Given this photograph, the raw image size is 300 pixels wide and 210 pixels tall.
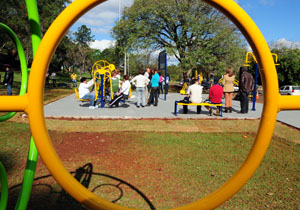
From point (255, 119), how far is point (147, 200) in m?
6.53

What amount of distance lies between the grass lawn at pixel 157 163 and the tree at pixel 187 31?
609 inches

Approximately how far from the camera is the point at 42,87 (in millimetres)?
916

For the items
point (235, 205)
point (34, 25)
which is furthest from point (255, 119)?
A: point (34, 25)

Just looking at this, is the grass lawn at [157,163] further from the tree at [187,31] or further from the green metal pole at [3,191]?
the tree at [187,31]

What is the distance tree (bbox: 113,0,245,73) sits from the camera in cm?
2128

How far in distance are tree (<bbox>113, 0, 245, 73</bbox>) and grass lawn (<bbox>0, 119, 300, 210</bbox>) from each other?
1547 cm

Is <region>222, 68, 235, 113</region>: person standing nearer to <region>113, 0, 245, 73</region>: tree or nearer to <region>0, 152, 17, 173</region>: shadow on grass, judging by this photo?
<region>0, 152, 17, 173</region>: shadow on grass

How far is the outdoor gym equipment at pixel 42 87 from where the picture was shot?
2.85 ft

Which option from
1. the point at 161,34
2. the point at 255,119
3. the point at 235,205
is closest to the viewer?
the point at 235,205

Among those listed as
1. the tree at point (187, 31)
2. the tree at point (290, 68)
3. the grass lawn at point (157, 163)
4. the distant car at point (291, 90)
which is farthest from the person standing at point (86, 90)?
Answer: the tree at point (290, 68)

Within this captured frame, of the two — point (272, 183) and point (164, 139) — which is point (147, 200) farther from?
point (164, 139)

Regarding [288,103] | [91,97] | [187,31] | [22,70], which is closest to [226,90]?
[91,97]

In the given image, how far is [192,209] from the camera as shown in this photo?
3.30 ft

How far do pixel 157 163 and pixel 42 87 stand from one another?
365cm
